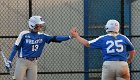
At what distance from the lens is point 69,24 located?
39.5 ft

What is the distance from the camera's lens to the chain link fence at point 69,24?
39.0ft

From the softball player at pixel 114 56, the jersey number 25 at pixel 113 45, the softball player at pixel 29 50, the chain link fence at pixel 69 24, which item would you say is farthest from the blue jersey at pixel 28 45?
the chain link fence at pixel 69 24

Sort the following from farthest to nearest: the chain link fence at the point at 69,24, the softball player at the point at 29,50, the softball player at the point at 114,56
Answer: the chain link fence at the point at 69,24 < the softball player at the point at 29,50 < the softball player at the point at 114,56

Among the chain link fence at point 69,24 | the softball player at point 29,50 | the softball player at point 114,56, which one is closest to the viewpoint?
the softball player at point 114,56

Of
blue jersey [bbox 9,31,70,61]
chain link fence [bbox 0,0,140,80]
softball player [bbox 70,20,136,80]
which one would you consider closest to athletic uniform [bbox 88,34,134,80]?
softball player [bbox 70,20,136,80]

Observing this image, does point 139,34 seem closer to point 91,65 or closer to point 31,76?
point 91,65

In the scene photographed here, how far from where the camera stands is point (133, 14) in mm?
12148

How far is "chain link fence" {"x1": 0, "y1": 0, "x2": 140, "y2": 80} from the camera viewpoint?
39.0ft

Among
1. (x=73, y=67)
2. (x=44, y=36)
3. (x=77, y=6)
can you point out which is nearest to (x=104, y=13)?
(x=77, y=6)

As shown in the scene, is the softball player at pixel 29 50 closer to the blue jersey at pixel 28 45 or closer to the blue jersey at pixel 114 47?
the blue jersey at pixel 28 45

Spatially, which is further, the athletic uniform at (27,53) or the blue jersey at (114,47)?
the athletic uniform at (27,53)

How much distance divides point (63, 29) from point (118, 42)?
13.1 ft

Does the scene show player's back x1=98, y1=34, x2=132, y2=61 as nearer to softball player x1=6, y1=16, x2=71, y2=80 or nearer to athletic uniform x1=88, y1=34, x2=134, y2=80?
athletic uniform x1=88, y1=34, x2=134, y2=80

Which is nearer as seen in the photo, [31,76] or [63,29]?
[31,76]
